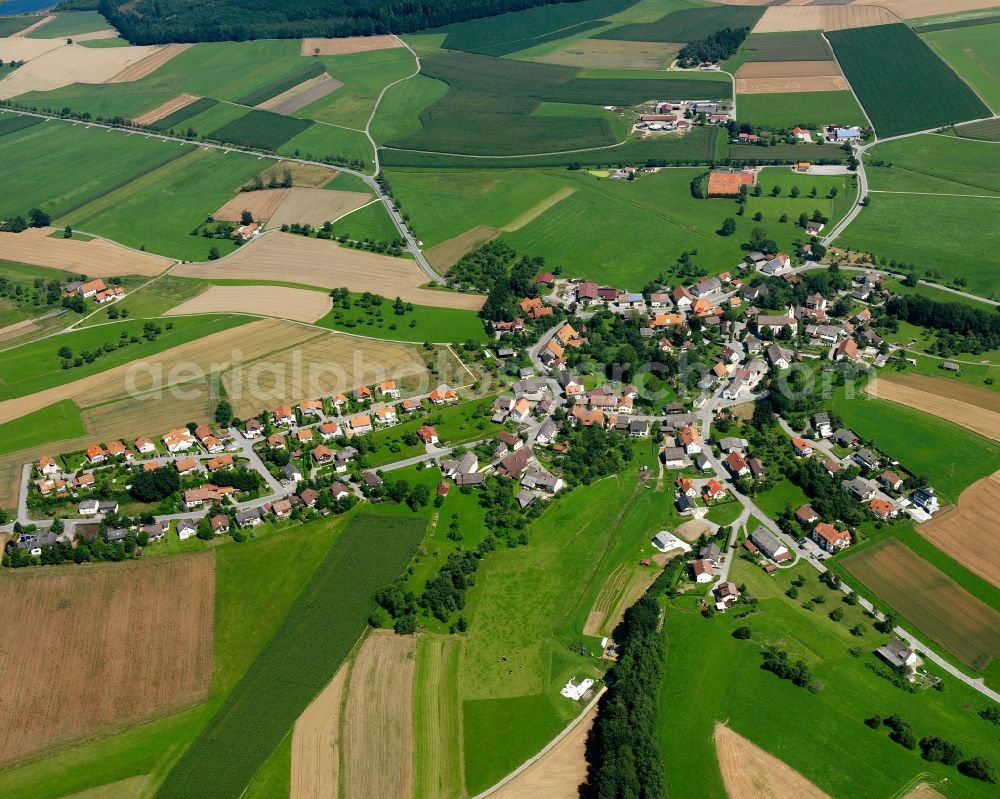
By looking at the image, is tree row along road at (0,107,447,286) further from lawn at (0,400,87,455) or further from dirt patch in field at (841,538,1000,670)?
dirt patch in field at (841,538,1000,670)

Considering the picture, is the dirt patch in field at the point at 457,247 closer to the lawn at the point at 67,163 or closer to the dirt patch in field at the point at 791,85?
the lawn at the point at 67,163

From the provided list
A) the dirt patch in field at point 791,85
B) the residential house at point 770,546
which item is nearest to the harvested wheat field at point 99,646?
the residential house at point 770,546

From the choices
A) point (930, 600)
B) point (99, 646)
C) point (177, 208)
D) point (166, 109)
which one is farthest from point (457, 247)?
point (166, 109)

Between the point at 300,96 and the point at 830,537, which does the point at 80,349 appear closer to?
the point at 830,537

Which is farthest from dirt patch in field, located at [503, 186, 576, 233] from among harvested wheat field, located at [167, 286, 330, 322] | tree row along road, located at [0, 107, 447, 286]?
harvested wheat field, located at [167, 286, 330, 322]

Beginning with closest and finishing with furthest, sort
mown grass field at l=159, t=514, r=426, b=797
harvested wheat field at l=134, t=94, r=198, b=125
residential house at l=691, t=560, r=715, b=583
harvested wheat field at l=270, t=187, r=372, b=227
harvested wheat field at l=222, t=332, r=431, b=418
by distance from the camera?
mown grass field at l=159, t=514, r=426, b=797
residential house at l=691, t=560, r=715, b=583
harvested wheat field at l=222, t=332, r=431, b=418
harvested wheat field at l=270, t=187, r=372, b=227
harvested wheat field at l=134, t=94, r=198, b=125
